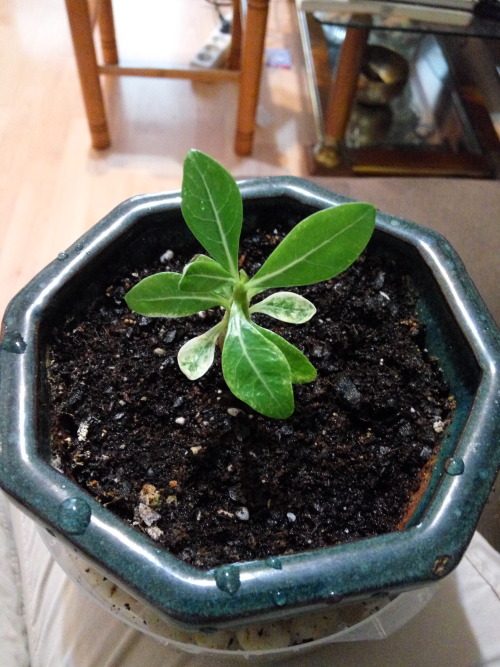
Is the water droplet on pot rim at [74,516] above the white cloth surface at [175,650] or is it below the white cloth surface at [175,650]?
above

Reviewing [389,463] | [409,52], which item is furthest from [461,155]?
[389,463]

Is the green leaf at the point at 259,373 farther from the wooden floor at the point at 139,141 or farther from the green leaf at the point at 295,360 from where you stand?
the wooden floor at the point at 139,141

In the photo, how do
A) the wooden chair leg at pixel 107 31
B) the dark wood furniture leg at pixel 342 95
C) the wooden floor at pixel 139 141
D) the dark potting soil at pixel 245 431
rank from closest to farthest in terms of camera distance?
the dark potting soil at pixel 245 431 < the wooden floor at pixel 139 141 < the dark wood furniture leg at pixel 342 95 < the wooden chair leg at pixel 107 31

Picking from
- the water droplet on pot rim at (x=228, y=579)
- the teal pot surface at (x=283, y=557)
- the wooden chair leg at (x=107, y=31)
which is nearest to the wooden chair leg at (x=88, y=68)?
the wooden chair leg at (x=107, y=31)

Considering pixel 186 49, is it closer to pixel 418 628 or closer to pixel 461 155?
pixel 461 155

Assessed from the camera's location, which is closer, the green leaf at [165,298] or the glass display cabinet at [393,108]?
the green leaf at [165,298]

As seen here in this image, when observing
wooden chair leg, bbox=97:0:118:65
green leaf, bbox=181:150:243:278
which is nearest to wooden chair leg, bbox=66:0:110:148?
wooden chair leg, bbox=97:0:118:65

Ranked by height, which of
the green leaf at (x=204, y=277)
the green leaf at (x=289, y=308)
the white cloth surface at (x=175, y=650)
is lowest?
the white cloth surface at (x=175, y=650)

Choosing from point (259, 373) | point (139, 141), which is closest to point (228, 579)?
point (259, 373)
